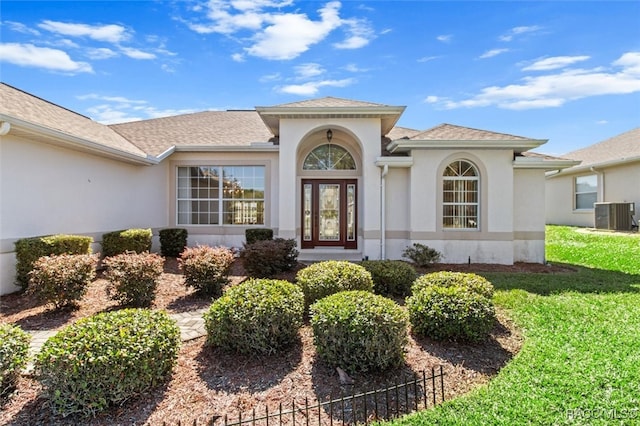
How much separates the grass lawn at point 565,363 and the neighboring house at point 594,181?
10767 millimetres

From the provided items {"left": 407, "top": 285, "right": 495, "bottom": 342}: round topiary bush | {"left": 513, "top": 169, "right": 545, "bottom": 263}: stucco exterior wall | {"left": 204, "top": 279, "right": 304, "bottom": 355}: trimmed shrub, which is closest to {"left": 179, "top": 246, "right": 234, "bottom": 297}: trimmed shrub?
{"left": 204, "top": 279, "right": 304, "bottom": 355}: trimmed shrub

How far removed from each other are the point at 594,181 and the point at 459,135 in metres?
13.3

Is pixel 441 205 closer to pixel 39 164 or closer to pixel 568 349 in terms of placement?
pixel 568 349

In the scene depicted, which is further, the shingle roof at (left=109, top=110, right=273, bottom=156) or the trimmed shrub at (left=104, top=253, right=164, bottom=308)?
the shingle roof at (left=109, top=110, right=273, bottom=156)

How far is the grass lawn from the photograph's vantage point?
314cm

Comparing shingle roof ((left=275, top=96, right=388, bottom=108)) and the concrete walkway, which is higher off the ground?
shingle roof ((left=275, top=96, right=388, bottom=108))

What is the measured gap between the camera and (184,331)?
17.6 feet

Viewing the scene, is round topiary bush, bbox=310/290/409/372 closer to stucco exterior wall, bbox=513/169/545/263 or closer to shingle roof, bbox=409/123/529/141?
shingle roof, bbox=409/123/529/141

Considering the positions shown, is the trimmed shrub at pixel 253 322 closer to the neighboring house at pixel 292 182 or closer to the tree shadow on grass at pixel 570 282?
the tree shadow on grass at pixel 570 282

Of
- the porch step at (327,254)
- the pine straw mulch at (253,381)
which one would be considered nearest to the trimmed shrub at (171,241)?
the porch step at (327,254)

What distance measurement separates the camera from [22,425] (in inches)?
123

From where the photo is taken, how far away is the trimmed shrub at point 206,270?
6977 millimetres

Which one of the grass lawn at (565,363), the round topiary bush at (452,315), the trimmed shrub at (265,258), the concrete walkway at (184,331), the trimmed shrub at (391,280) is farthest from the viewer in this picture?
the trimmed shrub at (265,258)

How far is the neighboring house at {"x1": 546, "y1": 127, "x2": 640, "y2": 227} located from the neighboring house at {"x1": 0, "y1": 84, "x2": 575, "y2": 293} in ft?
25.2
